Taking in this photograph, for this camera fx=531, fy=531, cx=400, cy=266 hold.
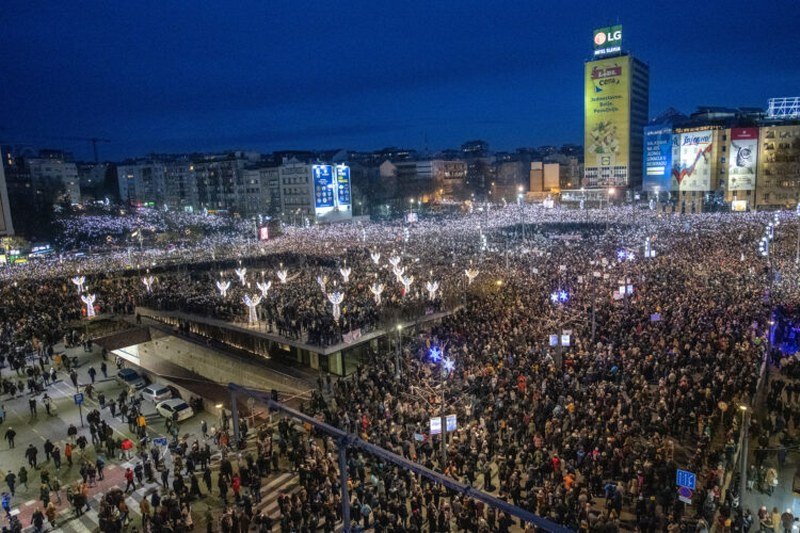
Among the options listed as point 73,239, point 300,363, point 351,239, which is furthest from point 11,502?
point 73,239

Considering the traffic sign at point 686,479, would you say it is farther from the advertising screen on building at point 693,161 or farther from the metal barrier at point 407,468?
the advertising screen on building at point 693,161

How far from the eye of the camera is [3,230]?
9.60 m

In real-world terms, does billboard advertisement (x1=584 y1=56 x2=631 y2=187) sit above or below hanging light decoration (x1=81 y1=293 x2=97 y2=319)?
above

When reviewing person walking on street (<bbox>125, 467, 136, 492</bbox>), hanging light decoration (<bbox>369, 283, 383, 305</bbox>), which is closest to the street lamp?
hanging light decoration (<bbox>369, 283, 383, 305</bbox>)

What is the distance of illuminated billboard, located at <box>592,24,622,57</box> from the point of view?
368 ft

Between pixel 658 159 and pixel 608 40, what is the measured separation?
111 ft

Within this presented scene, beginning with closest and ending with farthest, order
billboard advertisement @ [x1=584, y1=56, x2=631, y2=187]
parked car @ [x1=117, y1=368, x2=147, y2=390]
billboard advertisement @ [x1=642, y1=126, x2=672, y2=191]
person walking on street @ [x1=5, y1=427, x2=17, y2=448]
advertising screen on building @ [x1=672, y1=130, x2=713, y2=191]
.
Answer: person walking on street @ [x1=5, y1=427, x2=17, y2=448] < parked car @ [x1=117, y1=368, x2=147, y2=390] < advertising screen on building @ [x1=672, y1=130, x2=713, y2=191] < billboard advertisement @ [x1=642, y1=126, x2=672, y2=191] < billboard advertisement @ [x1=584, y1=56, x2=631, y2=187]

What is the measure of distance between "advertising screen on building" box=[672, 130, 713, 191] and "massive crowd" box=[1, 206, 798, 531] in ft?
176

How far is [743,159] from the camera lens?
273 feet

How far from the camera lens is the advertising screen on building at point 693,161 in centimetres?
8819

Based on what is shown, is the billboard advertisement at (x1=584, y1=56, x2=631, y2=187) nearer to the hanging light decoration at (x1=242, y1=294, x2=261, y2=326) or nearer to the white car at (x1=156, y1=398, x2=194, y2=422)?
the hanging light decoration at (x1=242, y1=294, x2=261, y2=326)

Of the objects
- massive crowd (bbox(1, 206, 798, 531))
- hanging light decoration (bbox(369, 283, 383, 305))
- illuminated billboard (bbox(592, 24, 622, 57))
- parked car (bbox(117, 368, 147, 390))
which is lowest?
parked car (bbox(117, 368, 147, 390))

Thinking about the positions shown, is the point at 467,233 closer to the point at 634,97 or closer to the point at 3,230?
the point at 3,230

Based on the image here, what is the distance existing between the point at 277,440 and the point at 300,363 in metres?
7.73
